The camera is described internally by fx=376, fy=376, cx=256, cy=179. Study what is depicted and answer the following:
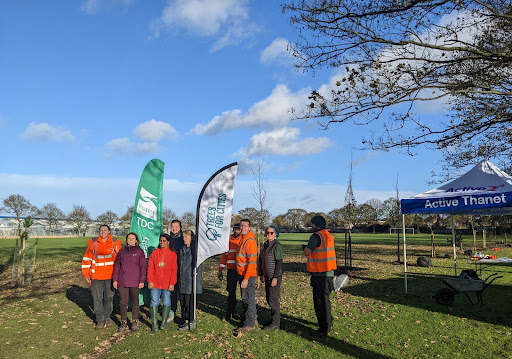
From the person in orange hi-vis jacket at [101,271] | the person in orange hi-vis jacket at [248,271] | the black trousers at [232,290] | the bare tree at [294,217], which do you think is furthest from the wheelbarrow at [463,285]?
the bare tree at [294,217]

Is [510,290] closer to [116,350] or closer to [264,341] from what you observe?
[264,341]

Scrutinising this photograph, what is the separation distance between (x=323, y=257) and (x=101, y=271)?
4384 mm

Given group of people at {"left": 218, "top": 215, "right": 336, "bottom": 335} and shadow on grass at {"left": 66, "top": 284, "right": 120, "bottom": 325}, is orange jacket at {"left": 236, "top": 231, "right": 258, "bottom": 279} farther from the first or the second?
shadow on grass at {"left": 66, "top": 284, "right": 120, "bottom": 325}

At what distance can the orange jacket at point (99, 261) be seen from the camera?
7.48 metres

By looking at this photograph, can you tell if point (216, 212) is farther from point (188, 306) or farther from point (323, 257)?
point (323, 257)

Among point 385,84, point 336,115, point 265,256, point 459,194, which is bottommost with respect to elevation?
point 265,256

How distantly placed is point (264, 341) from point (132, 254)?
2984mm

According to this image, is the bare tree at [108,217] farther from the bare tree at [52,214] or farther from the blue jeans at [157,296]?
the blue jeans at [157,296]

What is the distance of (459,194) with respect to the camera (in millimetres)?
9508

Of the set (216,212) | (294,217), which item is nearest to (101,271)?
(216,212)

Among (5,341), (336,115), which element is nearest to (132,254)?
(5,341)

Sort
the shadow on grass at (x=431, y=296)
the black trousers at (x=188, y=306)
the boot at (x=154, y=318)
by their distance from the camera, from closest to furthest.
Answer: the boot at (x=154, y=318) < the black trousers at (x=188, y=306) < the shadow on grass at (x=431, y=296)

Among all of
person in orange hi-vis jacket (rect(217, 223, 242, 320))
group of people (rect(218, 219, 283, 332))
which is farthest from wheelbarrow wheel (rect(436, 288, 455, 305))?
person in orange hi-vis jacket (rect(217, 223, 242, 320))

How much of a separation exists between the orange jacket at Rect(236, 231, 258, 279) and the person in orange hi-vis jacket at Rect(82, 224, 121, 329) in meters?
2.67
